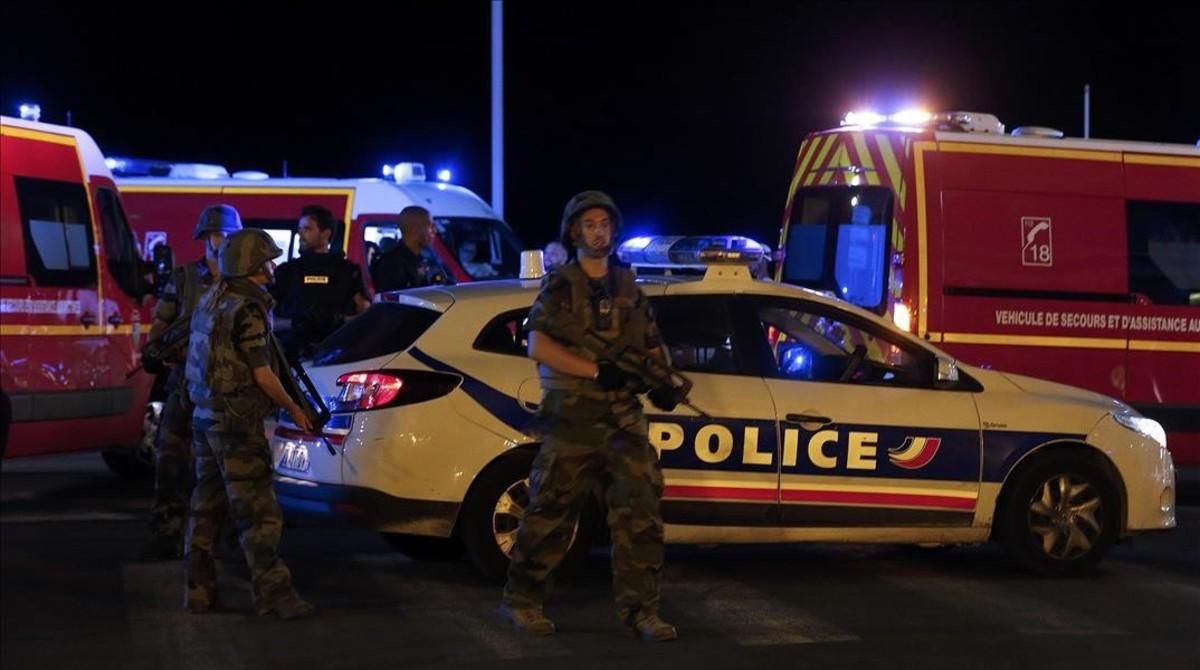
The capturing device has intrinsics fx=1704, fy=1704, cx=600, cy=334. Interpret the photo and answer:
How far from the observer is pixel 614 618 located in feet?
23.6

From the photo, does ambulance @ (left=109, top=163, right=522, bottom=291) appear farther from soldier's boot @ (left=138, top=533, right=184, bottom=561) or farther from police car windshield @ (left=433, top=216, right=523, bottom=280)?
soldier's boot @ (left=138, top=533, right=184, bottom=561)

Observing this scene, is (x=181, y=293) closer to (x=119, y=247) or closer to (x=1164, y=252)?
(x=119, y=247)

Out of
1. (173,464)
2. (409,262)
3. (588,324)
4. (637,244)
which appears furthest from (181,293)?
(637,244)

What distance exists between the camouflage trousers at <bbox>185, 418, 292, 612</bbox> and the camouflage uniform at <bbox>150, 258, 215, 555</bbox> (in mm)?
1047

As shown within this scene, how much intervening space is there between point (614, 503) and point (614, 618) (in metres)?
0.74

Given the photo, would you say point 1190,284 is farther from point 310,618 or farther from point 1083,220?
point 310,618

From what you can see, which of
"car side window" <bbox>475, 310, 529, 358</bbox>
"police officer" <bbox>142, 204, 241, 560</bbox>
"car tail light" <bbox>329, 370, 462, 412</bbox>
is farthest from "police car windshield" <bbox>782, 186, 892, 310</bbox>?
"police officer" <bbox>142, 204, 241, 560</bbox>

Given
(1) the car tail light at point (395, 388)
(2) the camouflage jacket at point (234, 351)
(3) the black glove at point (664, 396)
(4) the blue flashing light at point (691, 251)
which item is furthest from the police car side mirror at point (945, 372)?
(2) the camouflage jacket at point (234, 351)

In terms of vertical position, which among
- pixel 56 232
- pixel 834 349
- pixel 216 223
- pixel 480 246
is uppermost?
pixel 480 246

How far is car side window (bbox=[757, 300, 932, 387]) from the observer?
8.09 m

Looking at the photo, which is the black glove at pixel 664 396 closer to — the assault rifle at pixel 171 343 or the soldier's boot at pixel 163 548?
the assault rifle at pixel 171 343

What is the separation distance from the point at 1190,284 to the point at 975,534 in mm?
3936

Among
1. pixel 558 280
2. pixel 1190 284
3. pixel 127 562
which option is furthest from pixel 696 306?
pixel 1190 284

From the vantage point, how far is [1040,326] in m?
10.8
